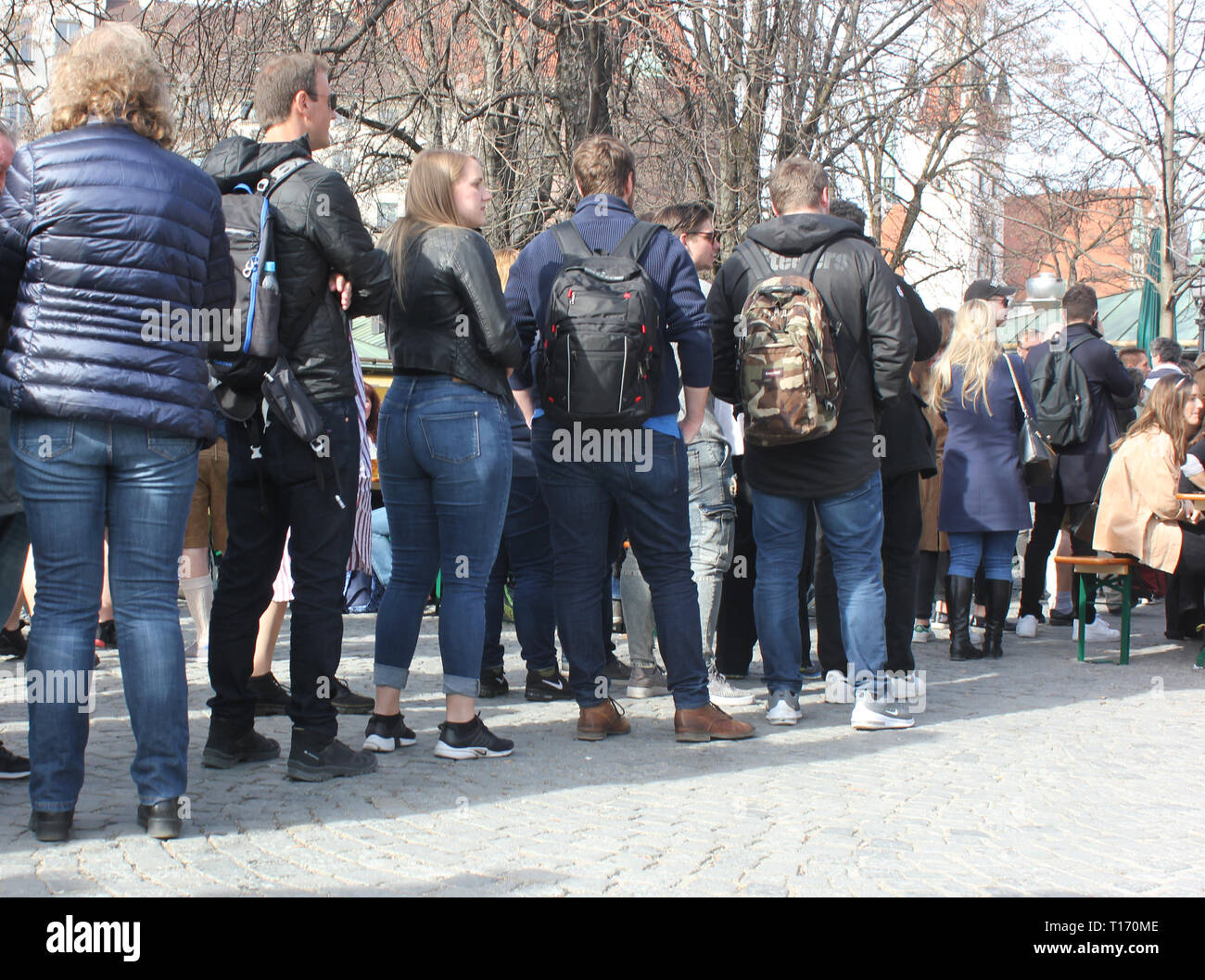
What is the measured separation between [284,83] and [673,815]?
9.00 feet

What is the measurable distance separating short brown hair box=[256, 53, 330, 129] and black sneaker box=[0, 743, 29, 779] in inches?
91.3

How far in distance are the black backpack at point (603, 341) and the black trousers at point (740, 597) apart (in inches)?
76.2

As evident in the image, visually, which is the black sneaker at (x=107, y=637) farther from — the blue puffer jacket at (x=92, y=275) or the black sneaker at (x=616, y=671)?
the blue puffer jacket at (x=92, y=275)

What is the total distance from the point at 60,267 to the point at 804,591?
4.28 metres

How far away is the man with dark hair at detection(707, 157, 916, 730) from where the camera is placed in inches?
219

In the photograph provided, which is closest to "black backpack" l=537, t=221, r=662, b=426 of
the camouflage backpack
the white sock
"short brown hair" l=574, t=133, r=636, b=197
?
"short brown hair" l=574, t=133, r=636, b=197

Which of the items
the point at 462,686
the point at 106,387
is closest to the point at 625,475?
the point at 462,686

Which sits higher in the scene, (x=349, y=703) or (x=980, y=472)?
(x=980, y=472)

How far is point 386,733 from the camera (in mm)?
5043

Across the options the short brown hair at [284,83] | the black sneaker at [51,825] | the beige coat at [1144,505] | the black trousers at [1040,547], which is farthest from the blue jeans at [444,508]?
the black trousers at [1040,547]

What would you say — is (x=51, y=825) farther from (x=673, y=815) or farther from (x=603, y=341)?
(x=603, y=341)
